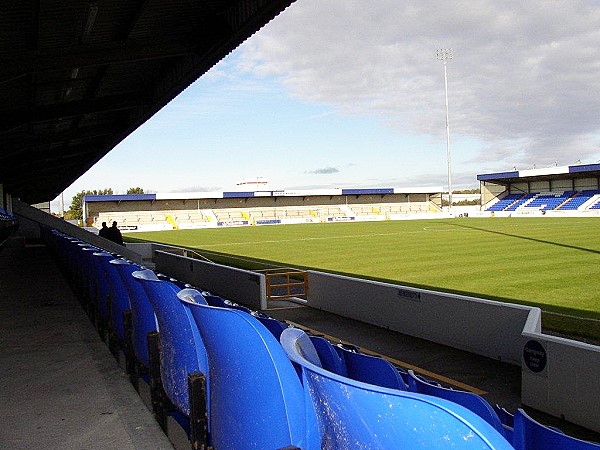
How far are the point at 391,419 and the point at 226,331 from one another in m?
0.79

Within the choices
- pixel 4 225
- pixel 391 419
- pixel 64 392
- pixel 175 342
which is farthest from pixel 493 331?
pixel 4 225

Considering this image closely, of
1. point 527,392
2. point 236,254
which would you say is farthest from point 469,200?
point 527,392

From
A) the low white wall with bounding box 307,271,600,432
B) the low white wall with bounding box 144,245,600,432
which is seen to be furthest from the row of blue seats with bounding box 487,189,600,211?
the low white wall with bounding box 307,271,600,432

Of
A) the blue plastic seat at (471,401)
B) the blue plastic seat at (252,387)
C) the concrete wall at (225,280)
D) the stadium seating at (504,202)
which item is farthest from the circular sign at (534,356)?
the stadium seating at (504,202)

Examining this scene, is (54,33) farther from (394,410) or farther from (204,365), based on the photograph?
(394,410)

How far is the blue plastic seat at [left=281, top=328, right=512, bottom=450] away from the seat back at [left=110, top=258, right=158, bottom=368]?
217 centimetres

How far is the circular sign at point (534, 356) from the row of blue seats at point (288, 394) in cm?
342

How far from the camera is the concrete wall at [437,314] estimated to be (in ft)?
22.5

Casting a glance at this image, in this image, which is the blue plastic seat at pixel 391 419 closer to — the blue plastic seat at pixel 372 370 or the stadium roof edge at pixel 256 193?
the blue plastic seat at pixel 372 370

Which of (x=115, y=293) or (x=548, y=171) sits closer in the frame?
(x=115, y=293)

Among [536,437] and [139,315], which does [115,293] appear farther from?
[536,437]

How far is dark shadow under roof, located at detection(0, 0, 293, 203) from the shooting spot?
642 cm

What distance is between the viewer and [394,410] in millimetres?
1003

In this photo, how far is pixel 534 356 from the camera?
5348mm
